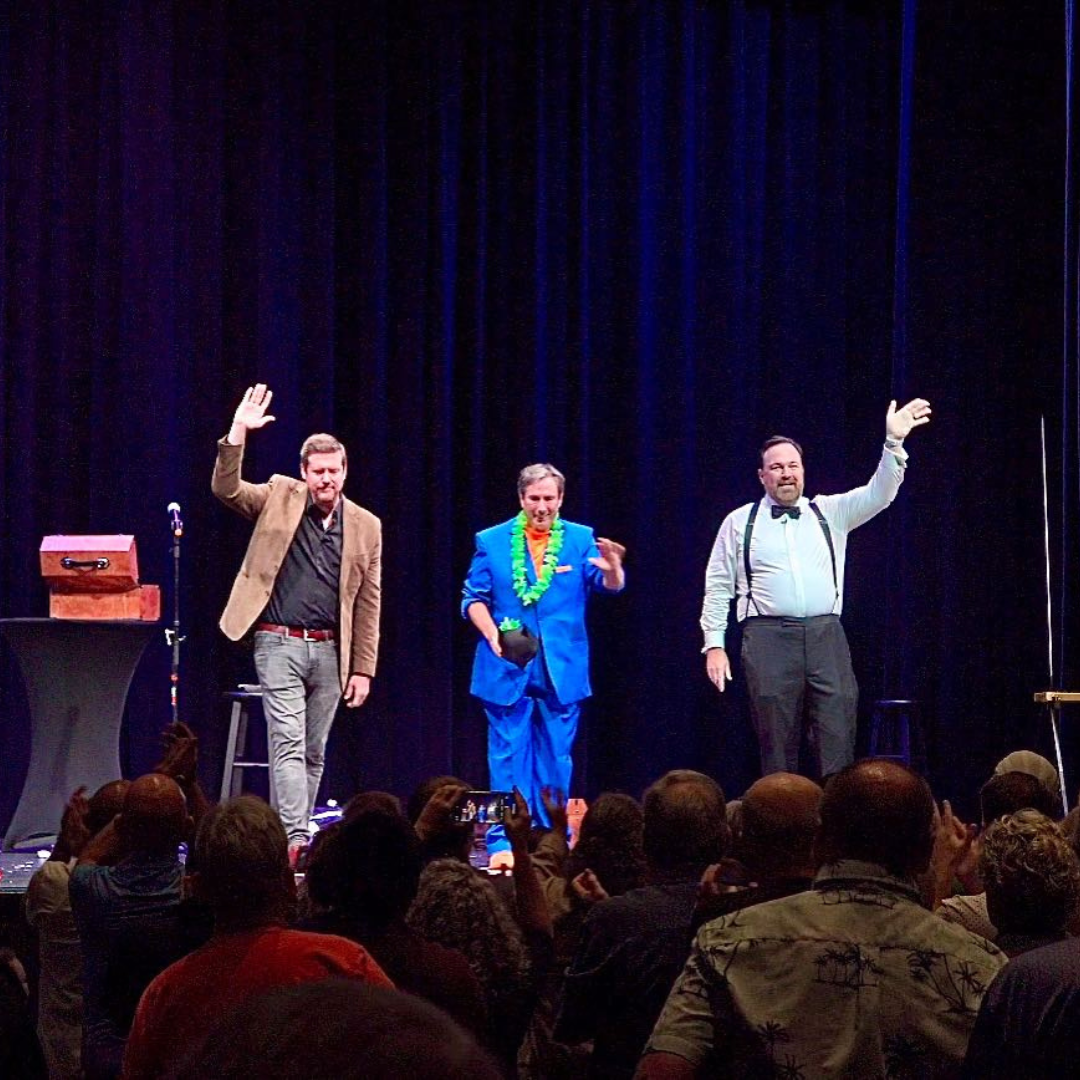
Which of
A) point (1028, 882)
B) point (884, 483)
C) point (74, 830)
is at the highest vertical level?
point (884, 483)

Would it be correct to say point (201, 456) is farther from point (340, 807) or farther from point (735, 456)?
point (735, 456)

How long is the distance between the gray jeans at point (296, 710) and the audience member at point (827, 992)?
3978mm

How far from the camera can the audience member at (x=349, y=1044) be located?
0.67 metres

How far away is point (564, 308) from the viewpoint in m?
7.77

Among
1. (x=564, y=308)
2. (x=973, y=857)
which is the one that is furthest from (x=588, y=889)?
(x=564, y=308)

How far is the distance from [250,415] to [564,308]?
88.8 inches

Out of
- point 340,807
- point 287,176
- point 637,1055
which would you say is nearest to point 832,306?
point 287,176

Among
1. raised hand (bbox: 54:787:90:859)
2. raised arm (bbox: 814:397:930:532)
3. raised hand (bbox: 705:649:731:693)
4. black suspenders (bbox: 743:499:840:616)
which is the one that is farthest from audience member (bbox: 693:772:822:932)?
raised arm (bbox: 814:397:930:532)

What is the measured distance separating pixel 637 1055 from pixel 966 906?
71cm

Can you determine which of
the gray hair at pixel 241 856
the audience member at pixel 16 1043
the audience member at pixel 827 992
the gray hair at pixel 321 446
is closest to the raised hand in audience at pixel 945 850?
the audience member at pixel 827 992

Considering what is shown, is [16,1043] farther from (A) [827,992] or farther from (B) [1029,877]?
(B) [1029,877]

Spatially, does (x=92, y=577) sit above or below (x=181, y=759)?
above

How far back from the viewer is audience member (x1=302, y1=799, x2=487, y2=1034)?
2.10 m

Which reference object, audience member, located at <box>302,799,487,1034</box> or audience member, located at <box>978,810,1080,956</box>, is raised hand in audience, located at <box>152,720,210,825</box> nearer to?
audience member, located at <box>302,799,487,1034</box>
